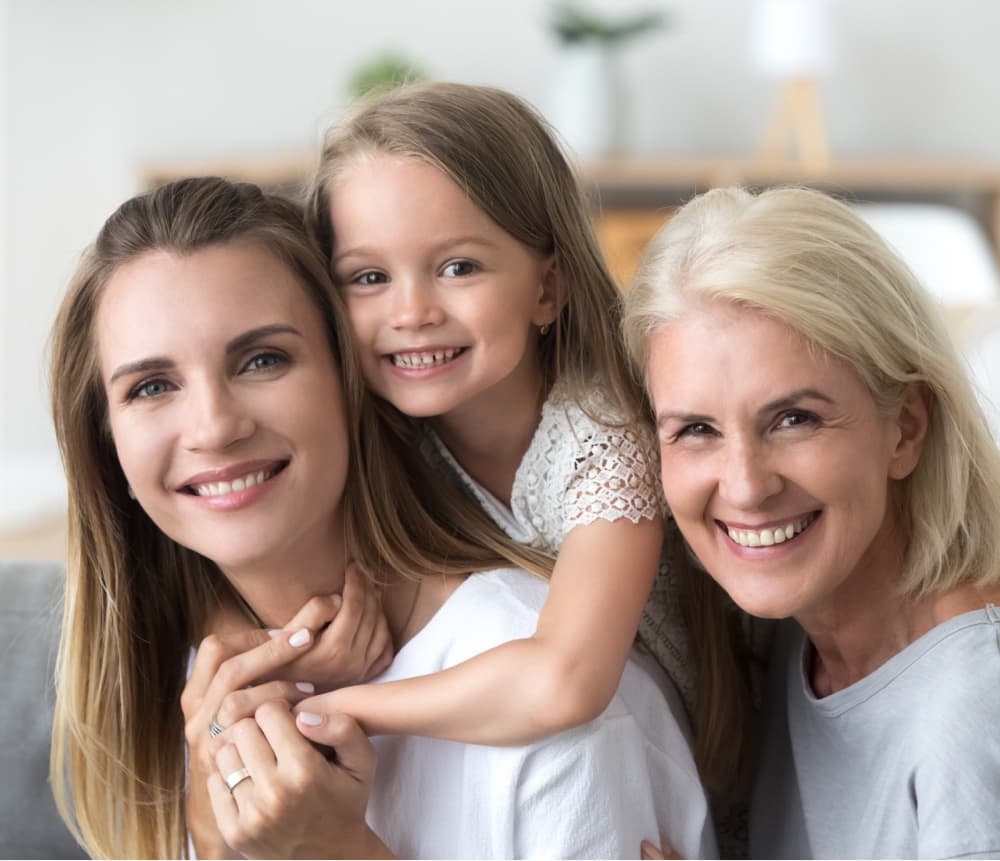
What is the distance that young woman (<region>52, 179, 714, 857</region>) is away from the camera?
1528mm

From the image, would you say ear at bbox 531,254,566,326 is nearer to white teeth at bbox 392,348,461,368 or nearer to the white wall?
white teeth at bbox 392,348,461,368

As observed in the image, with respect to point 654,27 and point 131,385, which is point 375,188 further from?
point 654,27

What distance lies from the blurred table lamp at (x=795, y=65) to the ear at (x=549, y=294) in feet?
14.3

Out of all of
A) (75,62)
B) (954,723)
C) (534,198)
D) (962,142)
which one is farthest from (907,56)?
(954,723)

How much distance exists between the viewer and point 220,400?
1.54 meters

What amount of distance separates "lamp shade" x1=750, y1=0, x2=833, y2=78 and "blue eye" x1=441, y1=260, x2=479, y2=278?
449 cm

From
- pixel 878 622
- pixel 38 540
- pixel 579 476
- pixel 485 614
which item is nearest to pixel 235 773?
pixel 485 614

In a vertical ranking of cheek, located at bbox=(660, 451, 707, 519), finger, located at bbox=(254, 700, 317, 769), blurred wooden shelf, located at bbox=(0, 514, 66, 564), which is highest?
cheek, located at bbox=(660, 451, 707, 519)

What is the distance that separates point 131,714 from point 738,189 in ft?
3.40

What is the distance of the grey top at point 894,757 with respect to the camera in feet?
4.54

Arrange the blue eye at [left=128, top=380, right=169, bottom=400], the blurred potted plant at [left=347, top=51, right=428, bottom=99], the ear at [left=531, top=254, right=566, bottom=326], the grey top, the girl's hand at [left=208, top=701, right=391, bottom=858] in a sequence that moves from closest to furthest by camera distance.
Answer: the grey top
the girl's hand at [left=208, top=701, right=391, bottom=858]
the blue eye at [left=128, top=380, right=169, bottom=400]
the ear at [left=531, top=254, right=566, bottom=326]
the blurred potted plant at [left=347, top=51, right=428, bottom=99]

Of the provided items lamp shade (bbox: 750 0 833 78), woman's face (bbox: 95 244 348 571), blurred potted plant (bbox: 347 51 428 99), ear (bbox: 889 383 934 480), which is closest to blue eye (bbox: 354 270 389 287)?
woman's face (bbox: 95 244 348 571)

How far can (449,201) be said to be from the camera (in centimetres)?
173

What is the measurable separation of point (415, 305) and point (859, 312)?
0.56 meters
